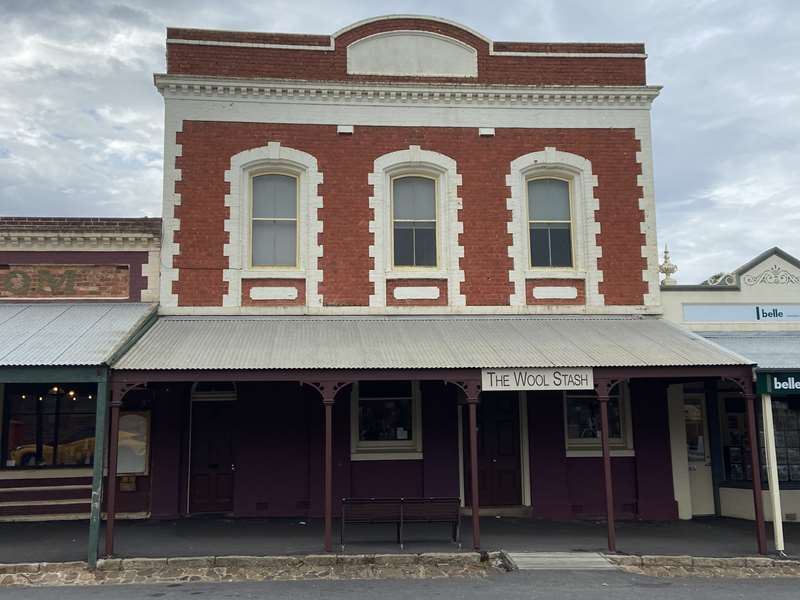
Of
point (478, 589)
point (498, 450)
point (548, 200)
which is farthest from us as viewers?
point (548, 200)

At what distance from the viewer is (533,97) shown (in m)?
13.5

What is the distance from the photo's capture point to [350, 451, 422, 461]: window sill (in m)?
12.6

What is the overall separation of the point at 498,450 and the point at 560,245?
390cm

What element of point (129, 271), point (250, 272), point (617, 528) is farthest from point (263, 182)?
point (617, 528)

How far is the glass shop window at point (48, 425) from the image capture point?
489 inches

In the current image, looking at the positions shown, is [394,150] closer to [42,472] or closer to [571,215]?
[571,215]

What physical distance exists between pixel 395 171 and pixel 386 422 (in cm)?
452

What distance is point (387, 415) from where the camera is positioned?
12.9 m

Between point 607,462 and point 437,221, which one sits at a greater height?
point 437,221

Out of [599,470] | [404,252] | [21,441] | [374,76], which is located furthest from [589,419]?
[21,441]

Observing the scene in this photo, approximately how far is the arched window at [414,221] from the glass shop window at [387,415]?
224cm

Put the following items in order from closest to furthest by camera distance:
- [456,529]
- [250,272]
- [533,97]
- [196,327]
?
[456,529] → [196,327] → [250,272] → [533,97]

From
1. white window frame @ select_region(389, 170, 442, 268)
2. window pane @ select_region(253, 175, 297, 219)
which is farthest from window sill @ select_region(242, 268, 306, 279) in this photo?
white window frame @ select_region(389, 170, 442, 268)

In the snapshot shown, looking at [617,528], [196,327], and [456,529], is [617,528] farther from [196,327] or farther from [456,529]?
[196,327]
